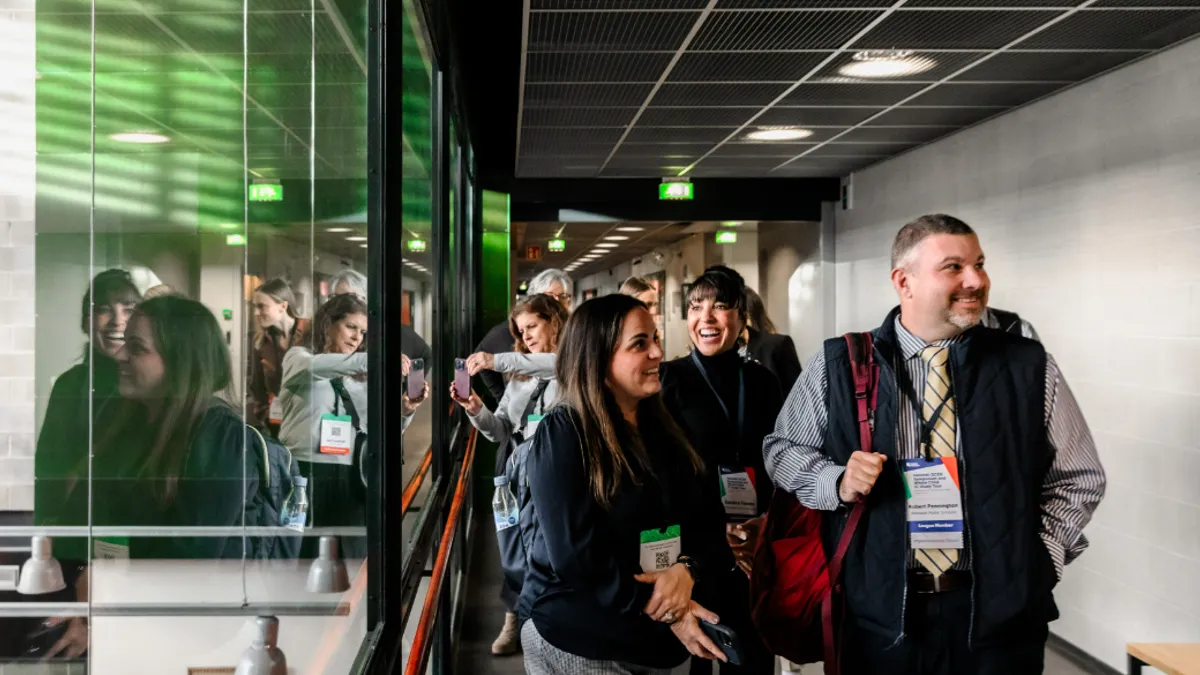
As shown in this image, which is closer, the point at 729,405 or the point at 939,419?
the point at 939,419

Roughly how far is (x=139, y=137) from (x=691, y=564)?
1711 mm

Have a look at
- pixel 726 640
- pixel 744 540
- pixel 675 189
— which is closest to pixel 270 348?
pixel 726 640

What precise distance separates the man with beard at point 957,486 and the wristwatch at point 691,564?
41 cm

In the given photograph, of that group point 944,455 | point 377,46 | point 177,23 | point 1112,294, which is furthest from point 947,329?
point 1112,294

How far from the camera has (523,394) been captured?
4.59 meters

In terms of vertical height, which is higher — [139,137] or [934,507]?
[139,137]

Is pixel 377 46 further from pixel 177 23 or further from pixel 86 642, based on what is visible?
pixel 86 642

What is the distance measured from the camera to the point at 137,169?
0.77 meters

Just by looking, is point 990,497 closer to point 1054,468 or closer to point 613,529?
point 1054,468

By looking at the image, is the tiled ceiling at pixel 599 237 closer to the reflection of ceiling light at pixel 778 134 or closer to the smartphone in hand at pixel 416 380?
the reflection of ceiling light at pixel 778 134

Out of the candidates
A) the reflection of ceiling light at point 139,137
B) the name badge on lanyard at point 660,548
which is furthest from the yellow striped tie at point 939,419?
the reflection of ceiling light at point 139,137

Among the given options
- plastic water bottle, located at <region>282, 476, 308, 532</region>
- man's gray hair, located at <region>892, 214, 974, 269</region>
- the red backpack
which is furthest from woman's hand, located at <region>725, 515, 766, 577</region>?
plastic water bottle, located at <region>282, 476, 308, 532</region>

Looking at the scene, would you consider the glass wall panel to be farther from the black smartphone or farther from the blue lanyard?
the blue lanyard

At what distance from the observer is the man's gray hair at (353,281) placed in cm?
193
